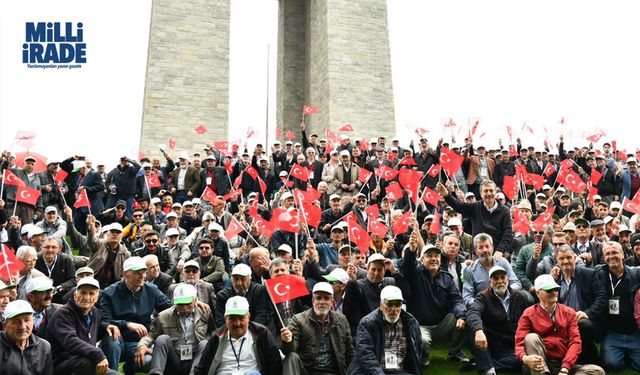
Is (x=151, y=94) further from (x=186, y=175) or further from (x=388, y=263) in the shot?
(x=388, y=263)

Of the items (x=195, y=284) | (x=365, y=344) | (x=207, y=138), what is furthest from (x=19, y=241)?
(x=207, y=138)

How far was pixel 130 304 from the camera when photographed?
826 cm

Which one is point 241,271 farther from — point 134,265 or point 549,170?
point 549,170

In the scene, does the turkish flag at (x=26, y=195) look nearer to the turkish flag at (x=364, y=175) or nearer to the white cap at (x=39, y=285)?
the white cap at (x=39, y=285)

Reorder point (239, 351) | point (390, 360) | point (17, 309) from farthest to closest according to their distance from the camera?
point (390, 360) < point (239, 351) < point (17, 309)

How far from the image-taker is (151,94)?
24812mm

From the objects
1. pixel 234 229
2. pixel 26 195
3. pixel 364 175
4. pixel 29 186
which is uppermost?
pixel 364 175

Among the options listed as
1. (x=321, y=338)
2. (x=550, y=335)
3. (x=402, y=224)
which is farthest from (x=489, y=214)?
(x=321, y=338)

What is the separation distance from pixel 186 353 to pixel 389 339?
2.33 metres

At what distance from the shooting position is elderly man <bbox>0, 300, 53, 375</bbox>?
6480 mm

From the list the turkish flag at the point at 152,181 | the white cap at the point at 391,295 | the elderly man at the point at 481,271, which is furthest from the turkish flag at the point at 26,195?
the elderly man at the point at 481,271

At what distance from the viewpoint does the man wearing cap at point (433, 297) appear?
8680 millimetres

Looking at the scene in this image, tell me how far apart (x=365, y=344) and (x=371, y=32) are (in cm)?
2261

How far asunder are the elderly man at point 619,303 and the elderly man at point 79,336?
5.94 meters
